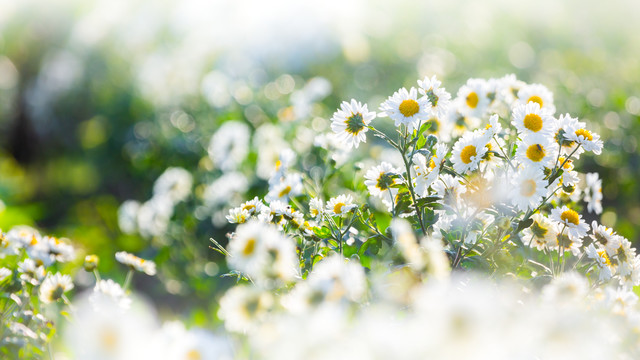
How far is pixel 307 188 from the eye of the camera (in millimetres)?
1802

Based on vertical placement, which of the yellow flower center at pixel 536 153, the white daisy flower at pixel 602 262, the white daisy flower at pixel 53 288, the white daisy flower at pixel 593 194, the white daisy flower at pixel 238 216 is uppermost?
the white daisy flower at pixel 593 194

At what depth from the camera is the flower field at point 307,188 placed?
74 centimetres

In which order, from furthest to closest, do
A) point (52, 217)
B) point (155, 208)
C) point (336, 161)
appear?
1. point (52, 217)
2. point (155, 208)
3. point (336, 161)

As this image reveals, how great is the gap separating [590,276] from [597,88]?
3.67 m

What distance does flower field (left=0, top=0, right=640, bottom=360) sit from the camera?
0.74m

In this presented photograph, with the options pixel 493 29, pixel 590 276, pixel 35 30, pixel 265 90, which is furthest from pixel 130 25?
pixel 590 276

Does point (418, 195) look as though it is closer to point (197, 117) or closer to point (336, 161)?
point (336, 161)

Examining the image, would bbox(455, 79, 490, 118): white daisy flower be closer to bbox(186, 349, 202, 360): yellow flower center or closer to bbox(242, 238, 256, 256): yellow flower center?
bbox(242, 238, 256, 256): yellow flower center

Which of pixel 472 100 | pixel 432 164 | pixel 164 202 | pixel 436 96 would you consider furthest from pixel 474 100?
pixel 164 202

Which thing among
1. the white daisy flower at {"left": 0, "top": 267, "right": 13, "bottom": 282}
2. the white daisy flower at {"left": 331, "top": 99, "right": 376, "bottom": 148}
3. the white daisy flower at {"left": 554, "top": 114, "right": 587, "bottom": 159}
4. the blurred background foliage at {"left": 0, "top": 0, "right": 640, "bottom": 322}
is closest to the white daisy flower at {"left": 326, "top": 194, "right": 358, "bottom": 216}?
the white daisy flower at {"left": 331, "top": 99, "right": 376, "bottom": 148}

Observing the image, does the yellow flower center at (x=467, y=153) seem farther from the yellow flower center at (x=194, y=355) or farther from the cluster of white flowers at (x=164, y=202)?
the cluster of white flowers at (x=164, y=202)

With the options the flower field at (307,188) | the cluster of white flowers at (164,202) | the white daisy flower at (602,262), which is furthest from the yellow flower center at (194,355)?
the cluster of white flowers at (164,202)

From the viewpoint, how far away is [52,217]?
434 centimetres

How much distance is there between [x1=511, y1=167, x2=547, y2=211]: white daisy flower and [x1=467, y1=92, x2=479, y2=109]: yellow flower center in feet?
1.41
